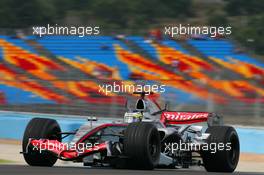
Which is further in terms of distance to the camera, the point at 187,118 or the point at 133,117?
the point at 187,118

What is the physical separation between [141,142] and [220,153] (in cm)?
175

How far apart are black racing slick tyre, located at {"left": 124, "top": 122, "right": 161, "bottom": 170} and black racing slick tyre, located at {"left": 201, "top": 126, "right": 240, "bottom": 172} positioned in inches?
53.6

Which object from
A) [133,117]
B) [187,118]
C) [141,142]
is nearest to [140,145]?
[141,142]

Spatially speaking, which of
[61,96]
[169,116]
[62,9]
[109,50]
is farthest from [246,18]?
[169,116]

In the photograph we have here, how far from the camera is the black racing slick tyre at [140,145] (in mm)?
9594

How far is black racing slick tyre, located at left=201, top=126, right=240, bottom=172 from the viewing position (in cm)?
1084

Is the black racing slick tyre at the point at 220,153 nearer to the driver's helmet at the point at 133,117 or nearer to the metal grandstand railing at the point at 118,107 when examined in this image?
the driver's helmet at the point at 133,117

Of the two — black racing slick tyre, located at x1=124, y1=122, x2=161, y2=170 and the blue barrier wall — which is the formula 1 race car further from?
the blue barrier wall

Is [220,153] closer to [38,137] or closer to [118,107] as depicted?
[38,137]

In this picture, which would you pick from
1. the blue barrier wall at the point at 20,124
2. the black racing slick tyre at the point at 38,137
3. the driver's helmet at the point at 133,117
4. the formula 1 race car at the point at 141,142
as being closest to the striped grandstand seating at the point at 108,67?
the blue barrier wall at the point at 20,124

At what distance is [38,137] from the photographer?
10.5 meters

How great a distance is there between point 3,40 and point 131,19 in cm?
1036

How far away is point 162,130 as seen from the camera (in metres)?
→ 10.8

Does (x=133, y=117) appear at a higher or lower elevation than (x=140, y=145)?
higher
